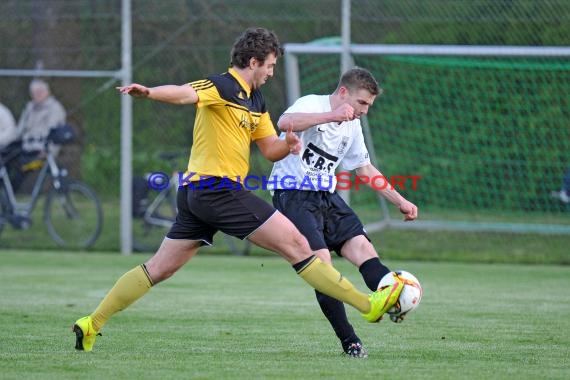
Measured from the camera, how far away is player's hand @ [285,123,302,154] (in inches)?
241

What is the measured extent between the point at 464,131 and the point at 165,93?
28.9 feet

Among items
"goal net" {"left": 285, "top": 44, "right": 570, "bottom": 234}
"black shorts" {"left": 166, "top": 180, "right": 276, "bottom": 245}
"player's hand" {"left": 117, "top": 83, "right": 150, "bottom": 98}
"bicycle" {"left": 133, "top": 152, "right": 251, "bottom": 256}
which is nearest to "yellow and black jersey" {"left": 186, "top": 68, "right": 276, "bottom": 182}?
"black shorts" {"left": 166, "top": 180, "right": 276, "bottom": 245}

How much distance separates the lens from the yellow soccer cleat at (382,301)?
595 cm

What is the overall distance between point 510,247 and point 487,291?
12.2ft

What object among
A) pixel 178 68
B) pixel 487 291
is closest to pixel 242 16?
pixel 178 68

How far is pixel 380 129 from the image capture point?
14.5 m

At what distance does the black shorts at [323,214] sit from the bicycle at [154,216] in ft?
24.2

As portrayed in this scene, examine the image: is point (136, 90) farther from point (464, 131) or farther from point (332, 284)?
point (464, 131)

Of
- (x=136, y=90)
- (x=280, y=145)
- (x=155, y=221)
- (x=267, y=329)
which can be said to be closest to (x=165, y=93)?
(x=136, y=90)

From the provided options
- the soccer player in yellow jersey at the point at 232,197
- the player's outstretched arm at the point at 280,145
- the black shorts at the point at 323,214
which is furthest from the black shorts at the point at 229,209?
the black shorts at the point at 323,214

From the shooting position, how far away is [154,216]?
46.6ft

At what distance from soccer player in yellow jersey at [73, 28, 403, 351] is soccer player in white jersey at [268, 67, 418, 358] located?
0.91 ft

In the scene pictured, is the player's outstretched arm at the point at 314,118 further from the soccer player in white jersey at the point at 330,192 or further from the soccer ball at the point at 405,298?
the soccer ball at the point at 405,298

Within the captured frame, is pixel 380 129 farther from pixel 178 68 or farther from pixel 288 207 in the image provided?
pixel 288 207
